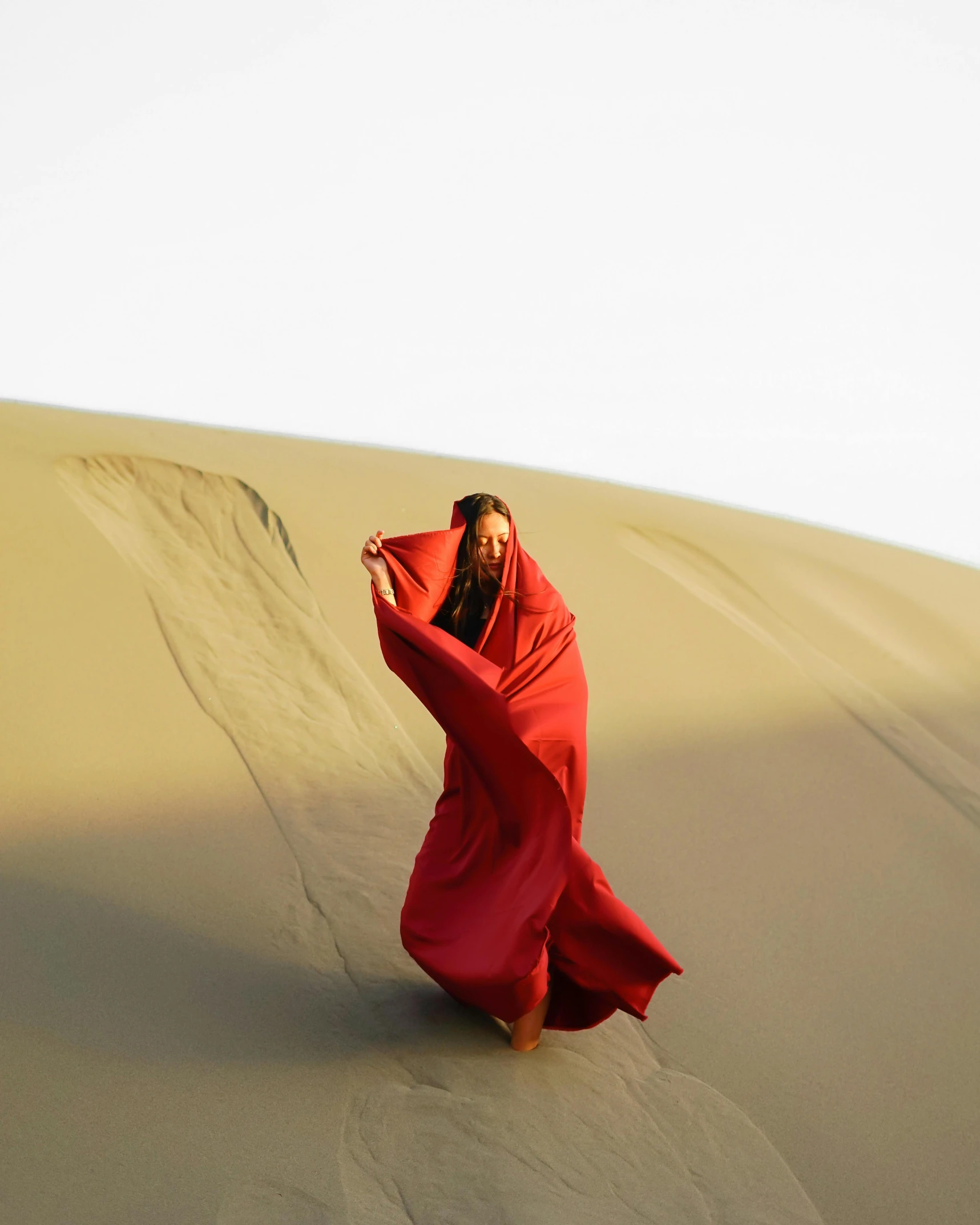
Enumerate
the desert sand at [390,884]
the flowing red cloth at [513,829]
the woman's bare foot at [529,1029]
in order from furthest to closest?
the woman's bare foot at [529,1029]
the flowing red cloth at [513,829]
the desert sand at [390,884]

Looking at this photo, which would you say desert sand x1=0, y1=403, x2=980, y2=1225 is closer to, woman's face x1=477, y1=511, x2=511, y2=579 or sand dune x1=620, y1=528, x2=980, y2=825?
sand dune x1=620, y1=528, x2=980, y2=825

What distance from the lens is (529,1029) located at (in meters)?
3.83

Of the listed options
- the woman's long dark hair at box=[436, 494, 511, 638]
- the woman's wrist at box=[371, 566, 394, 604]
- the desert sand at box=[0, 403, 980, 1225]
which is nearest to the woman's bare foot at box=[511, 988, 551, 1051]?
the desert sand at box=[0, 403, 980, 1225]

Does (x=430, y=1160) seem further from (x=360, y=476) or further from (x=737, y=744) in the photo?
(x=360, y=476)

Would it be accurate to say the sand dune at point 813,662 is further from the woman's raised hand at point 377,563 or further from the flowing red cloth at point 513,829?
the woman's raised hand at point 377,563

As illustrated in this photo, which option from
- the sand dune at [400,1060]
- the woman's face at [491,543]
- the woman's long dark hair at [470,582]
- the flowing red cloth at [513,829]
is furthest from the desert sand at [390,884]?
the woman's face at [491,543]

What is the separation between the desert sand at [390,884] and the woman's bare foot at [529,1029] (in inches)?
1.8

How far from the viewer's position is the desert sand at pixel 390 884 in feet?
10.8

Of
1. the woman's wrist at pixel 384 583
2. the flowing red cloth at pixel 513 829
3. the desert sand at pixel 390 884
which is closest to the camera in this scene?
the desert sand at pixel 390 884

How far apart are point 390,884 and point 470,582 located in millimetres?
1687

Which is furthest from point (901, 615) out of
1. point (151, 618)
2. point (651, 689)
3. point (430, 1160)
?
point (430, 1160)

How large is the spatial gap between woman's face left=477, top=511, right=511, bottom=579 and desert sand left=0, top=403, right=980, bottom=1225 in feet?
5.40

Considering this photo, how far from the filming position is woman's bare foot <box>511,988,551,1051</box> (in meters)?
3.83

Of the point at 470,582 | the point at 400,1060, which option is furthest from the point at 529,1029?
the point at 470,582
